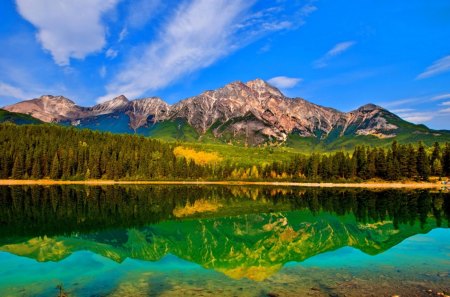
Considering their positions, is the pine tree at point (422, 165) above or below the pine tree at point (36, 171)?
above

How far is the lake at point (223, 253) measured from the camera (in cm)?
2628

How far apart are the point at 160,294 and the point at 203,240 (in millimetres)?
23188

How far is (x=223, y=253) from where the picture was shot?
40.2 meters

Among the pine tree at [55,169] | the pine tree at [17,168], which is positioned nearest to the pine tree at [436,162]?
the pine tree at [55,169]

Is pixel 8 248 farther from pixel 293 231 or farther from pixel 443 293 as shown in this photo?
pixel 443 293

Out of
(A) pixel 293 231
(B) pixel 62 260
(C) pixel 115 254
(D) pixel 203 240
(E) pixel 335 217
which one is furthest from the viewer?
(E) pixel 335 217

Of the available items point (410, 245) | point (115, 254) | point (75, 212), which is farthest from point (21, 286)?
point (75, 212)

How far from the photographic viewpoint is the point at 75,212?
69438mm

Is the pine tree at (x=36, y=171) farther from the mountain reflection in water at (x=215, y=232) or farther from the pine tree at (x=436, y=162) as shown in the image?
the pine tree at (x=436, y=162)

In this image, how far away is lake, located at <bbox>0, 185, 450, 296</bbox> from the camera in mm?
26281

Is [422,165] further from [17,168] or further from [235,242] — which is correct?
[17,168]

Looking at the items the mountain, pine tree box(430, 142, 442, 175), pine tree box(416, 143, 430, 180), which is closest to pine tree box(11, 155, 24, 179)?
the mountain

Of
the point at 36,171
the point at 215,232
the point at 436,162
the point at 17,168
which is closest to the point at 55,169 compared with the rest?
the point at 36,171

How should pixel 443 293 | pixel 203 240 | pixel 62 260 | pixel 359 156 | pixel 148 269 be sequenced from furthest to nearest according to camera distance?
pixel 359 156, pixel 203 240, pixel 62 260, pixel 148 269, pixel 443 293
